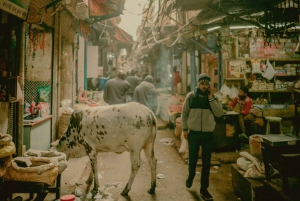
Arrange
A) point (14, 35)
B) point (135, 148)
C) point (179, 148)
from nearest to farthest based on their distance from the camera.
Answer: point (14, 35), point (135, 148), point (179, 148)

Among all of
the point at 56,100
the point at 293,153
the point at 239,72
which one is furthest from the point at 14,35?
the point at 239,72

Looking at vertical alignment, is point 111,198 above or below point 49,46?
below

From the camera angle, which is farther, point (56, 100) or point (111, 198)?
point (56, 100)

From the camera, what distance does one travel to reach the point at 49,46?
26.1ft

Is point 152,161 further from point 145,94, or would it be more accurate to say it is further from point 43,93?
point 145,94

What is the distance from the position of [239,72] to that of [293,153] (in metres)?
8.10

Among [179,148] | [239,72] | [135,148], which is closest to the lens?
[135,148]

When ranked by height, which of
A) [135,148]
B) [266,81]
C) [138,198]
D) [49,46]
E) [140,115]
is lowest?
[138,198]

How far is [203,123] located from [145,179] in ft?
7.69

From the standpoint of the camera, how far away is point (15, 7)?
15.1ft

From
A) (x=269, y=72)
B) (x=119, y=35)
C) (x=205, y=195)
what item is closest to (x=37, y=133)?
(x=205, y=195)

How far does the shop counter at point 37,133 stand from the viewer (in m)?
6.27

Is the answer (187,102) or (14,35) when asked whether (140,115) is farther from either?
(14,35)

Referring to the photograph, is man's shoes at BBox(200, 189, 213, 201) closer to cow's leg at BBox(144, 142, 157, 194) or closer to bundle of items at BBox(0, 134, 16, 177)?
cow's leg at BBox(144, 142, 157, 194)
